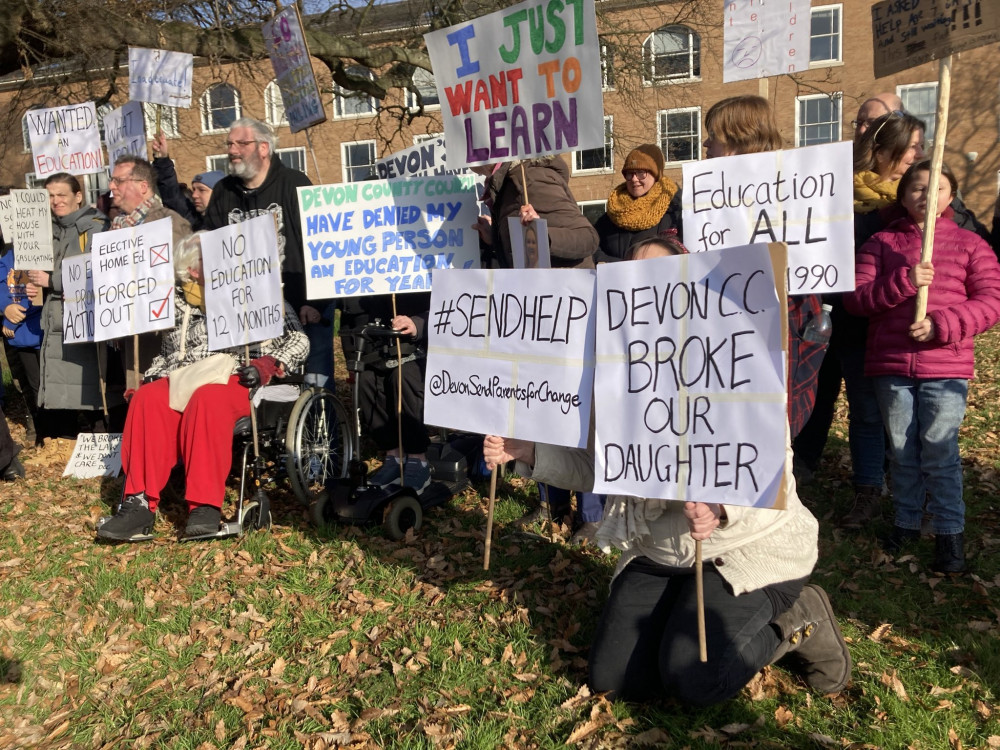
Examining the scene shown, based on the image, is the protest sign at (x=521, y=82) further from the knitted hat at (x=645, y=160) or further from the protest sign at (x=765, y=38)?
the protest sign at (x=765, y=38)

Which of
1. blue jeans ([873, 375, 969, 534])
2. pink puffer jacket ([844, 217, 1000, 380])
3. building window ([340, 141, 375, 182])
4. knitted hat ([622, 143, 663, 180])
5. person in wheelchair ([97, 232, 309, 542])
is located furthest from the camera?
building window ([340, 141, 375, 182])

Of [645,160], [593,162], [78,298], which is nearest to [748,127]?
[645,160]

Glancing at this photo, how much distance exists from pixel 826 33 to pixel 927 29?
24.3m

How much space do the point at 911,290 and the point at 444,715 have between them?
2.92 m

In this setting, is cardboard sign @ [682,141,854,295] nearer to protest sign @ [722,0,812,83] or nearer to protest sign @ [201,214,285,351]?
protest sign @ [722,0,812,83]

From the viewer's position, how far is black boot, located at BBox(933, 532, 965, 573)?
4.30 m

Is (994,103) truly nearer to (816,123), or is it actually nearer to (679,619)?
(816,123)

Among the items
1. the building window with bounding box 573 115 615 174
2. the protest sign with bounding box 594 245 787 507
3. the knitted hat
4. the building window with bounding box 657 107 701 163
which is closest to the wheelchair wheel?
the knitted hat

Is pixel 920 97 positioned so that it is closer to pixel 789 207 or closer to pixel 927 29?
pixel 927 29

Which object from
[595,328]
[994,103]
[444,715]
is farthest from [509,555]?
[994,103]

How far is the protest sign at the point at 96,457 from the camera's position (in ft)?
22.4

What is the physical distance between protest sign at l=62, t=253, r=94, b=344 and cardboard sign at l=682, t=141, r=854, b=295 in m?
4.40

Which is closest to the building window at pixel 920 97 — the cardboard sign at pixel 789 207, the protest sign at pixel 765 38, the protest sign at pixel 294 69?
the protest sign at pixel 765 38

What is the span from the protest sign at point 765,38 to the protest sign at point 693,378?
3492 mm
